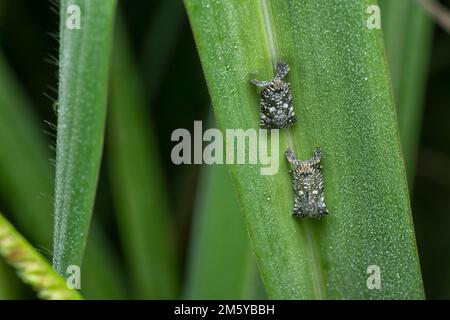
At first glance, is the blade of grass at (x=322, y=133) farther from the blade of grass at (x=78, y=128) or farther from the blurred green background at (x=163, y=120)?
the blurred green background at (x=163, y=120)

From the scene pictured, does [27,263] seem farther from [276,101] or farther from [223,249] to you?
[223,249]

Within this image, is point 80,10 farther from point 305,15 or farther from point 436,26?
point 436,26

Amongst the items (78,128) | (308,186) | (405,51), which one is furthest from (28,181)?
(405,51)

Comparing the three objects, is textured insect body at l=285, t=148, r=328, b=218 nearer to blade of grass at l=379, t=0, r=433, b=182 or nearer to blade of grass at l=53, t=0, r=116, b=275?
blade of grass at l=53, t=0, r=116, b=275

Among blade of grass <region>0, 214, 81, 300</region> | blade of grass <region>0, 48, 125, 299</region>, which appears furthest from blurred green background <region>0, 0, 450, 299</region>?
blade of grass <region>0, 214, 81, 300</region>

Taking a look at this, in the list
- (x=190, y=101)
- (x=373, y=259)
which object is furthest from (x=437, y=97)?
(x=373, y=259)
